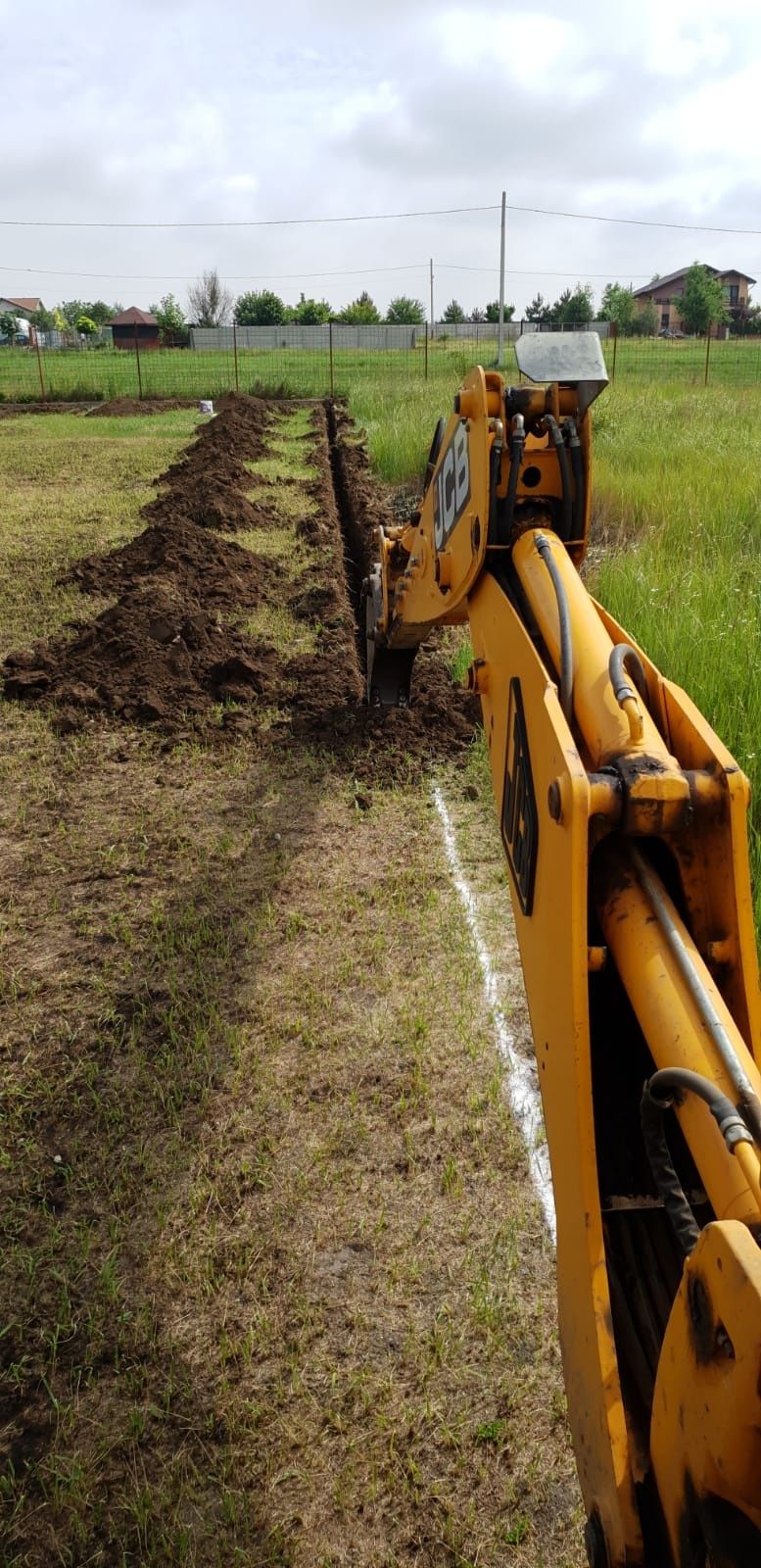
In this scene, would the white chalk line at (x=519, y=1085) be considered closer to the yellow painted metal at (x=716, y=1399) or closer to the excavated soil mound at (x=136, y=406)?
the yellow painted metal at (x=716, y=1399)

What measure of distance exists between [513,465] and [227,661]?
13.7 feet

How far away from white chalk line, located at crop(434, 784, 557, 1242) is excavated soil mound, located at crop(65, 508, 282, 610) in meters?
4.50

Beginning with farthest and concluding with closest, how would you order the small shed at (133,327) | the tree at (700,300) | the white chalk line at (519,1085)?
the small shed at (133,327)
the tree at (700,300)
the white chalk line at (519,1085)

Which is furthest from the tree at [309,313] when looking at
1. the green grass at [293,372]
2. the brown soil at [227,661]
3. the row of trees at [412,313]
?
the brown soil at [227,661]

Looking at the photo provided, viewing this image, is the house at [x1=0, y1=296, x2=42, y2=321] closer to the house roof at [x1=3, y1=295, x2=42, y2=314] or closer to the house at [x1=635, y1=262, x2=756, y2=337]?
the house roof at [x1=3, y1=295, x2=42, y2=314]

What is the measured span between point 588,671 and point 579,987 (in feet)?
2.07

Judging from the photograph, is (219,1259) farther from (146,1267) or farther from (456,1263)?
(456,1263)

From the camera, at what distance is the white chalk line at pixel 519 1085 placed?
2.91 meters

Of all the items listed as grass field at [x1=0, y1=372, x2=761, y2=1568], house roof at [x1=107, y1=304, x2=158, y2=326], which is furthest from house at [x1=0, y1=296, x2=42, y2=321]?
grass field at [x1=0, y1=372, x2=761, y2=1568]

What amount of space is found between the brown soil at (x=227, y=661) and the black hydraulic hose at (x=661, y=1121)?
12.9 feet

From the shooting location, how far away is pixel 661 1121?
1.42 meters

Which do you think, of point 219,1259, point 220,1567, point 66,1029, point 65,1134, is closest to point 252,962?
point 66,1029

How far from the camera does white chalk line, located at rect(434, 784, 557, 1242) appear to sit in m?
2.91

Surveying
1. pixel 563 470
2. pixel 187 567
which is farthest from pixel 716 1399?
pixel 187 567
